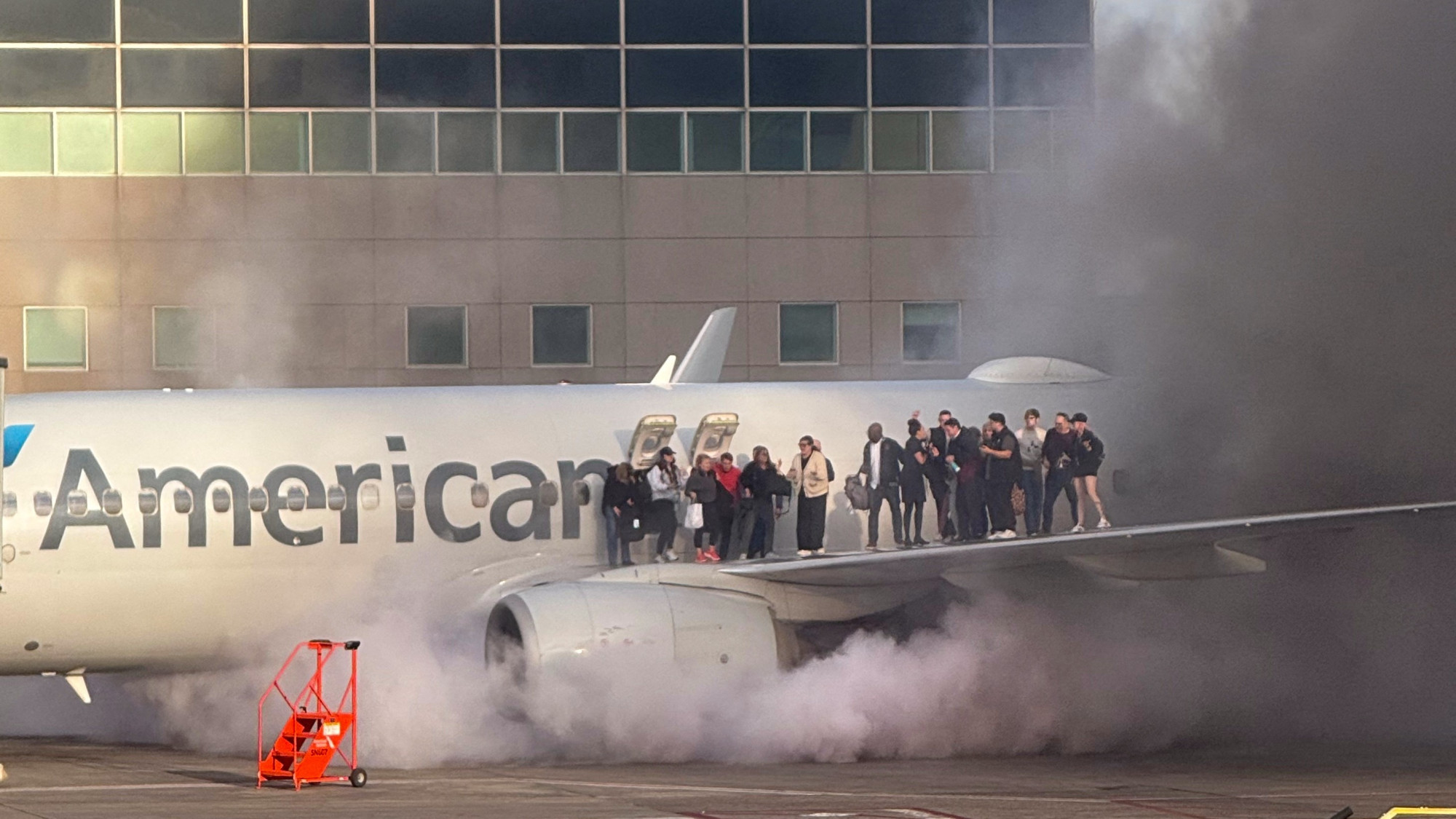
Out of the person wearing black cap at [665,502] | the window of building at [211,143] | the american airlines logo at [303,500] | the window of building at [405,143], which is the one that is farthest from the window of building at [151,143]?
the person wearing black cap at [665,502]

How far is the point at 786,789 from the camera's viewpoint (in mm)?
16328

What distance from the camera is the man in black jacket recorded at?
835 inches

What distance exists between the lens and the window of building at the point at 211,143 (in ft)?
107

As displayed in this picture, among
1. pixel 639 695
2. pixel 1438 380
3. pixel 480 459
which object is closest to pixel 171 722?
pixel 480 459

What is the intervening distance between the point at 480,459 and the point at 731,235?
12.7 m

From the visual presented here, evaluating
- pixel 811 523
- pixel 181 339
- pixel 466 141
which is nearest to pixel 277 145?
pixel 466 141

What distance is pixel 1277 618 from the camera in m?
22.0

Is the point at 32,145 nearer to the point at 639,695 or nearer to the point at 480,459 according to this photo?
the point at 480,459

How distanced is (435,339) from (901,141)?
766 cm

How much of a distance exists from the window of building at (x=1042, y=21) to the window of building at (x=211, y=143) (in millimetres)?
11484

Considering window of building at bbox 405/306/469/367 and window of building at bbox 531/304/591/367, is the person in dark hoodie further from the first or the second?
window of building at bbox 405/306/469/367

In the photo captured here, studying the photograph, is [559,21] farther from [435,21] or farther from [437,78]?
[437,78]

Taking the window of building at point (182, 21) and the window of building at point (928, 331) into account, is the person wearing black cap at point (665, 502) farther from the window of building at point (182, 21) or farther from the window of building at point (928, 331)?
the window of building at point (182, 21)

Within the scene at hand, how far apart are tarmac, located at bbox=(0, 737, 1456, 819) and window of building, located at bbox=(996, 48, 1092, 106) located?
13.5 meters
